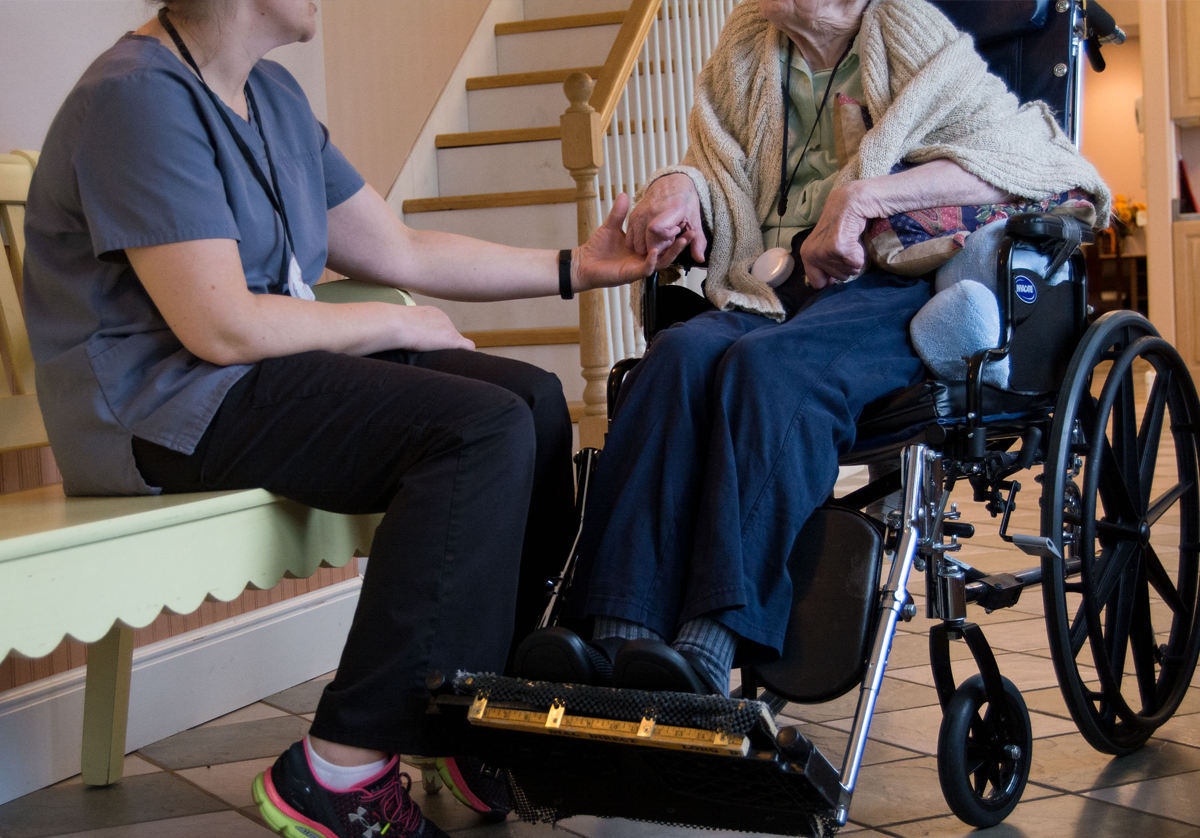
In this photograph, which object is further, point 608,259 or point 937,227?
point 608,259

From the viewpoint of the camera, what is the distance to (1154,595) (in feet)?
8.16

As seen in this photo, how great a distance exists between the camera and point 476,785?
145 centimetres

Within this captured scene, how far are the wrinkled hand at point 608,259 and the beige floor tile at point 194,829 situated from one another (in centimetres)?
90

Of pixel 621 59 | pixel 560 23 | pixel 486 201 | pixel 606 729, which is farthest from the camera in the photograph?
pixel 560 23

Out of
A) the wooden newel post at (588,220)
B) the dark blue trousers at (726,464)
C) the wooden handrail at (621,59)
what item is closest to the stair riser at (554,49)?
the wooden handrail at (621,59)

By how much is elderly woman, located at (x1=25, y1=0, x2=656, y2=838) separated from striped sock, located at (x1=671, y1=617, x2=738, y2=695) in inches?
Answer: 8.0

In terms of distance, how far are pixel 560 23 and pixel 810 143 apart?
318 cm

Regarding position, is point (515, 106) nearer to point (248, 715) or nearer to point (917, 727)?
point (248, 715)

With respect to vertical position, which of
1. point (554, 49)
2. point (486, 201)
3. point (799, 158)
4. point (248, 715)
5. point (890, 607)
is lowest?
point (248, 715)

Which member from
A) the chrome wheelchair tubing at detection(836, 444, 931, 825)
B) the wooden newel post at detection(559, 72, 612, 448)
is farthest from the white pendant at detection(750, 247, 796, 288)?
the wooden newel post at detection(559, 72, 612, 448)

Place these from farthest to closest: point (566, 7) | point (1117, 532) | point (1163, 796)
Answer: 1. point (566, 7)
2. point (1117, 532)
3. point (1163, 796)

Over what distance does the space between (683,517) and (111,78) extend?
0.79 meters

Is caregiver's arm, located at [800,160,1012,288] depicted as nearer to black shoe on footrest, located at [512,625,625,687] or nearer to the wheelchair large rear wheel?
the wheelchair large rear wheel

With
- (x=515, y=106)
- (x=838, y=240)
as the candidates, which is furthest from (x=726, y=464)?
(x=515, y=106)
